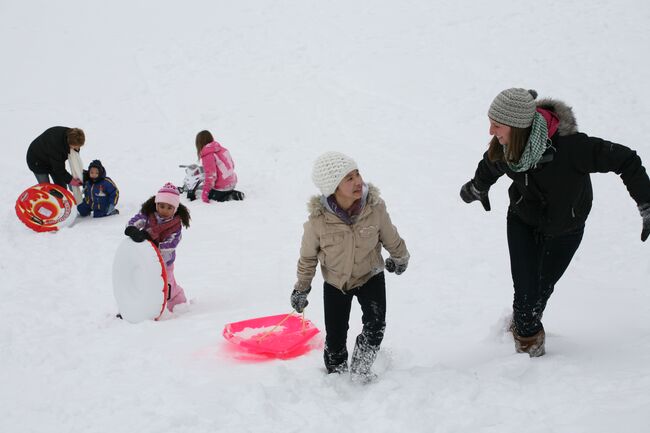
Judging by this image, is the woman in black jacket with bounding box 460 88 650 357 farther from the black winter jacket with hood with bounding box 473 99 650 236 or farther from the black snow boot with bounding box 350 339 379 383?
the black snow boot with bounding box 350 339 379 383

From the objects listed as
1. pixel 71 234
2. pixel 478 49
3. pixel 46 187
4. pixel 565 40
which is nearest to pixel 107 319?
pixel 71 234

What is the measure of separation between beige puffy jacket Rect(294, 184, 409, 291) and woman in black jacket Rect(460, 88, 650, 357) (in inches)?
30.7

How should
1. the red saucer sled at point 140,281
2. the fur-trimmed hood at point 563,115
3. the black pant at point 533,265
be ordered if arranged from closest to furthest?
the fur-trimmed hood at point 563,115 < the black pant at point 533,265 < the red saucer sled at point 140,281

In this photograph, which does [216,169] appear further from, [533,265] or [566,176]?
[566,176]

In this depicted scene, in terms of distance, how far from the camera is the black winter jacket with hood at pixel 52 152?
30.3 feet

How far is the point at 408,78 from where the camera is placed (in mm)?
13258

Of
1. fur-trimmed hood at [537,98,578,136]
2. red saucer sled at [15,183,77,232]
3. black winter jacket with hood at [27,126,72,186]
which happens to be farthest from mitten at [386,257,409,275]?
black winter jacket with hood at [27,126,72,186]

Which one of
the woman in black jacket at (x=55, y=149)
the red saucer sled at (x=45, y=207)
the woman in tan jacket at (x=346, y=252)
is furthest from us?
the woman in black jacket at (x=55, y=149)

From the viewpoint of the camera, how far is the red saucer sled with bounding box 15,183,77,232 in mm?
8719

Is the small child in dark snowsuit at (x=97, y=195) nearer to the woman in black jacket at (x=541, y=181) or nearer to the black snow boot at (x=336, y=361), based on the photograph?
the black snow boot at (x=336, y=361)

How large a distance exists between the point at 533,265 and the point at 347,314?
1.28 metres

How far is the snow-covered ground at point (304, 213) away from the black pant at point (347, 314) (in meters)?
0.23

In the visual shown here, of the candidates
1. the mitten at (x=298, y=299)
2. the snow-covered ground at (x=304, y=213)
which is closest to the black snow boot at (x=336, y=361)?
the snow-covered ground at (x=304, y=213)

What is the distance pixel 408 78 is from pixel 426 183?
4.66 meters
